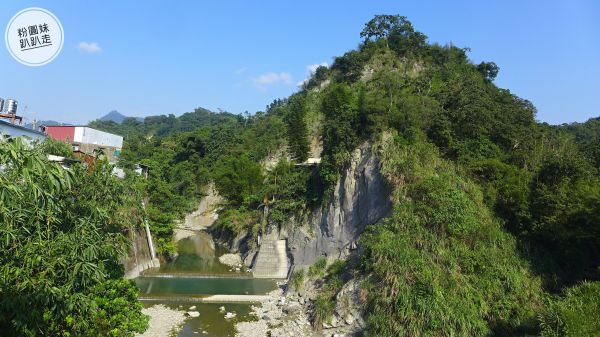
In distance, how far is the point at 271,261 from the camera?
29.7 metres

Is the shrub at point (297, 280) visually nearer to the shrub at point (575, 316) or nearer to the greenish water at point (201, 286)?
the greenish water at point (201, 286)

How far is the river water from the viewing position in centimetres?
1961

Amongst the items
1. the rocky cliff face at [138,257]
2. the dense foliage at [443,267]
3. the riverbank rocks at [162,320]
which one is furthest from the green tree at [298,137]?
the riverbank rocks at [162,320]

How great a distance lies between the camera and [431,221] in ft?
62.3

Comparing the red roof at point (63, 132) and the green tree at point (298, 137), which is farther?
the red roof at point (63, 132)

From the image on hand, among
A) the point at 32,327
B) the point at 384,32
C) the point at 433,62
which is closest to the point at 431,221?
the point at 32,327

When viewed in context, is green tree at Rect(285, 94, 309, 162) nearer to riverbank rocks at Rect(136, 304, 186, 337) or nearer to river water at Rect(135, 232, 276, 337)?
river water at Rect(135, 232, 276, 337)

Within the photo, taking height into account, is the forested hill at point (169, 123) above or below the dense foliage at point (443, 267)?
above

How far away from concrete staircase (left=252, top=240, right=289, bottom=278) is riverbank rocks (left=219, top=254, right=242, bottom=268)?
303 cm

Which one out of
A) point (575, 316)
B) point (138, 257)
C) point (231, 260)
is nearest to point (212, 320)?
point (138, 257)

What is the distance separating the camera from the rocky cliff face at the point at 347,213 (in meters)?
23.6

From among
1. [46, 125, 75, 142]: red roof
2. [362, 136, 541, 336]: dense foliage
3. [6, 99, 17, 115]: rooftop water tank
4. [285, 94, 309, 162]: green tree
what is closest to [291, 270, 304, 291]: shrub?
[362, 136, 541, 336]: dense foliage

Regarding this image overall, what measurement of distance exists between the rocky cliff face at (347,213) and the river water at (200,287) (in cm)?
376

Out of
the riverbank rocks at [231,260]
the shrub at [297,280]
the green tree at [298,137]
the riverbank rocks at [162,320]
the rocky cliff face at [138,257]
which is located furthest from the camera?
the green tree at [298,137]
